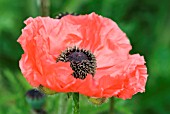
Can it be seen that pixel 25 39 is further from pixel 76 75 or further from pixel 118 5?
pixel 118 5

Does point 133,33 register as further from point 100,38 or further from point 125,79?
point 125,79

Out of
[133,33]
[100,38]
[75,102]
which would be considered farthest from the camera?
[133,33]

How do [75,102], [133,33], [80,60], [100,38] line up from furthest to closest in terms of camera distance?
[133,33], [100,38], [80,60], [75,102]

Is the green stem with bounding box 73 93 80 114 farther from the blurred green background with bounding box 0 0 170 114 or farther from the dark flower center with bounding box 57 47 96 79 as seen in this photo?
the blurred green background with bounding box 0 0 170 114

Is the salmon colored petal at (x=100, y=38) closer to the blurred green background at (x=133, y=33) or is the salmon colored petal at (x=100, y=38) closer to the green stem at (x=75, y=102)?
the green stem at (x=75, y=102)

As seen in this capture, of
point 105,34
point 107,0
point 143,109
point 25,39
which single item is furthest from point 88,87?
point 107,0

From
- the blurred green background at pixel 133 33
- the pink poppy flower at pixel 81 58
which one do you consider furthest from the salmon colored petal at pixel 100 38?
the blurred green background at pixel 133 33

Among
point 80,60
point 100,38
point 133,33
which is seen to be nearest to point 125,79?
point 80,60
